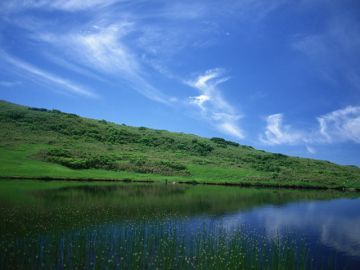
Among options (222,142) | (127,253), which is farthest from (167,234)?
(222,142)

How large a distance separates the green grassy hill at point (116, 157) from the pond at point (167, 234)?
114 ft

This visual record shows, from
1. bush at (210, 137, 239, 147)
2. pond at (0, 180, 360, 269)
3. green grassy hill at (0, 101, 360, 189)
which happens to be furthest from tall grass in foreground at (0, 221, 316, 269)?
bush at (210, 137, 239, 147)

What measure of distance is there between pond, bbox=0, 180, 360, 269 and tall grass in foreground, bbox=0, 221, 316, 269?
0.05 metres

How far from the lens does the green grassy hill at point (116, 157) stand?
81.4 meters

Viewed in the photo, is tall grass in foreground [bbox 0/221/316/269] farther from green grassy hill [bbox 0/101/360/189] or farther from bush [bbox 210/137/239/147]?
bush [bbox 210/137/239/147]

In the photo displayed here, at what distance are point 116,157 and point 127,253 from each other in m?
78.7

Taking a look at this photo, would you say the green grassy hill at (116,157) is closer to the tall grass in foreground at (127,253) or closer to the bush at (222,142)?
the bush at (222,142)

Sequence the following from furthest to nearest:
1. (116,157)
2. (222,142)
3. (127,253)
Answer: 1. (222,142)
2. (116,157)
3. (127,253)

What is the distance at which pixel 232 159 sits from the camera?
131375 millimetres

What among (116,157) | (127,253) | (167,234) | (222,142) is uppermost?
(222,142)

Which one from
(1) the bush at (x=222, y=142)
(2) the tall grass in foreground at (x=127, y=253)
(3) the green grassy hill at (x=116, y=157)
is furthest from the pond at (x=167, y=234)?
(1) the bush at (x=222, y=142)

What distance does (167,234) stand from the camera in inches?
1006

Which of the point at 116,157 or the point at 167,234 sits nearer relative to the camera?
the point at 167,234

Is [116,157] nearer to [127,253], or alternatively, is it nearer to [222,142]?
[127,253]
